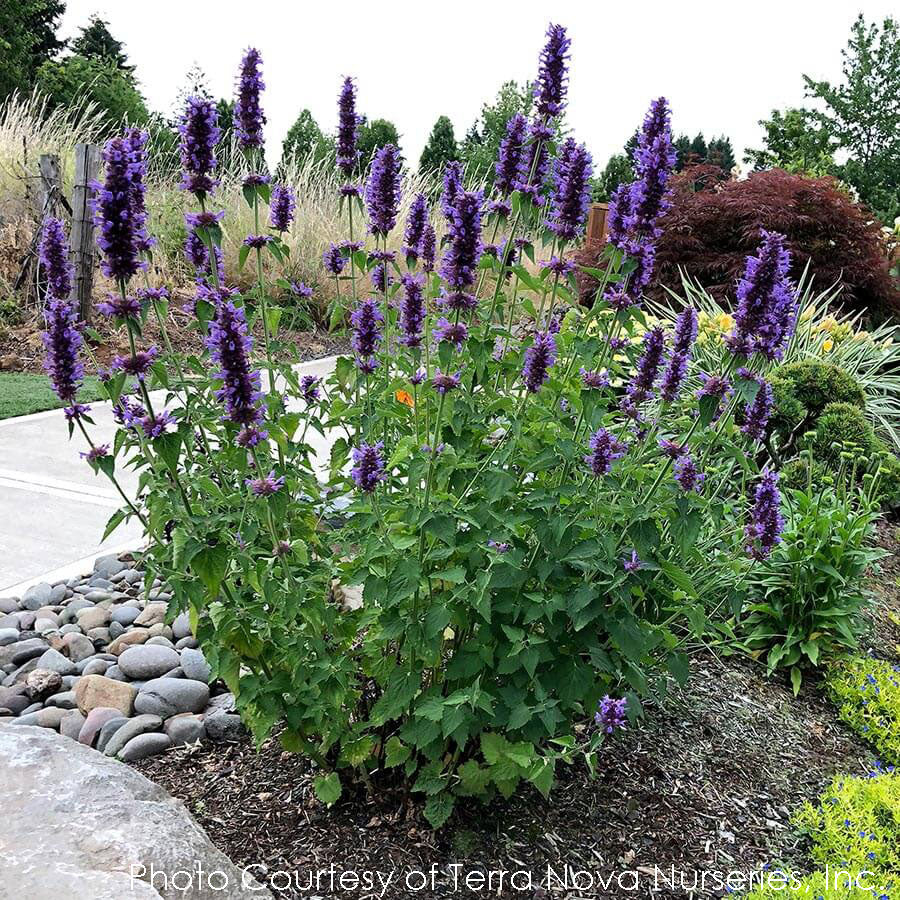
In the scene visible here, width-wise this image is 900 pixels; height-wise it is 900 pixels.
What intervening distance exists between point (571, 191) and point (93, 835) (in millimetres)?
1859

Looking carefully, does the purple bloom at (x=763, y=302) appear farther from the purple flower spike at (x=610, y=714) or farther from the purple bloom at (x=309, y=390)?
the purple bloom at (x=309, y=390)

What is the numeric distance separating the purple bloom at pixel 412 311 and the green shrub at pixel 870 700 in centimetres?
218

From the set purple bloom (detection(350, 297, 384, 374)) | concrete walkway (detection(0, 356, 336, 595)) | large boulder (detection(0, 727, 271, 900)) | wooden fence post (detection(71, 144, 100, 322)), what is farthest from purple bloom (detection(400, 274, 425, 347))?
wooden fence post (detection(71, 144, 100, 322))

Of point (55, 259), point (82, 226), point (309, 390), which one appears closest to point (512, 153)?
point (309, 390)

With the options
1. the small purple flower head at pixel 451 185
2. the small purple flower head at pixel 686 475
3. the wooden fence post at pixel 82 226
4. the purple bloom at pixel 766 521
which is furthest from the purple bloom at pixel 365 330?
the wooden fence post at pixel 82 226

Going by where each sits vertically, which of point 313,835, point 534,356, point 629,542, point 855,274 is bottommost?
point 313,835

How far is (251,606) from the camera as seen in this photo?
2.15 meters

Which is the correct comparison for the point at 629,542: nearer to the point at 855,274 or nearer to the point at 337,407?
the point at 337,407

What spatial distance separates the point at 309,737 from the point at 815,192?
24.6 feet

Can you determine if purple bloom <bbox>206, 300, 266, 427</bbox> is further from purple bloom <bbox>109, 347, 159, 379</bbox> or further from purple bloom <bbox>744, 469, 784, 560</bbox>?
purple bloom <bbox>744, 469, 784, 560</bbox>

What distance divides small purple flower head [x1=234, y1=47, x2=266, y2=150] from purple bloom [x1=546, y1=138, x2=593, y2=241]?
76 centimetres

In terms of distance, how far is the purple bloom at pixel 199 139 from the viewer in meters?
2.00

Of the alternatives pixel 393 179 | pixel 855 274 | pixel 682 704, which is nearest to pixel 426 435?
pixel 393 179

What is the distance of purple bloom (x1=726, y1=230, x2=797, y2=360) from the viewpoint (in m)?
1.98
